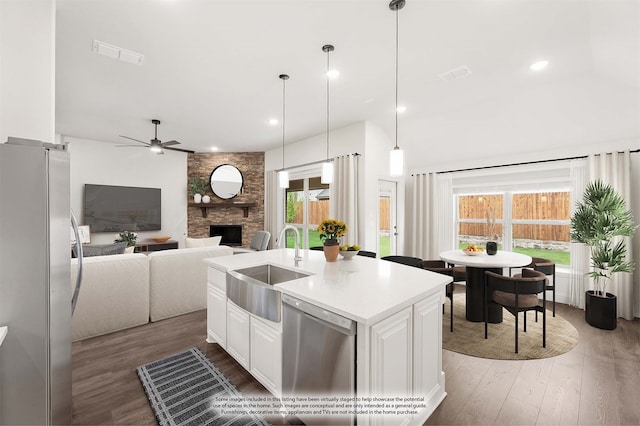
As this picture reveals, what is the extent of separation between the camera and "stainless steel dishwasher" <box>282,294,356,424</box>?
1.36 m

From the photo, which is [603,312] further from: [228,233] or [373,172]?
[228,233]

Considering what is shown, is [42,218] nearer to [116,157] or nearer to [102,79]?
[102,79]

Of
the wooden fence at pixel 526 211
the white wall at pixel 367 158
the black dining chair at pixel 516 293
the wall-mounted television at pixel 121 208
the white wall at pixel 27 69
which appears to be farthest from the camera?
the wall-mounted television at pixel 121 208

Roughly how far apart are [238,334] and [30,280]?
138 centimetres

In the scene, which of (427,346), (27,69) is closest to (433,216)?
(427,346)

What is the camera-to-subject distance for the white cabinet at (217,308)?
2.42 m

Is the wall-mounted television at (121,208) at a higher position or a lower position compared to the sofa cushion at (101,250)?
higher

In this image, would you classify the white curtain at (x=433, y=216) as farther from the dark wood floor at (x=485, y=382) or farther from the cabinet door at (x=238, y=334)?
the cabinet door at (x=238, y=334)

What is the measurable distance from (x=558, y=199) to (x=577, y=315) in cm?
166

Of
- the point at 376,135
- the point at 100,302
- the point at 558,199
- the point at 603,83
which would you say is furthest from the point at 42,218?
the point at 558,199

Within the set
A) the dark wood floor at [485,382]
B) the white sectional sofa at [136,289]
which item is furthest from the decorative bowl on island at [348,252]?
the white sectional sofa at [136,289]

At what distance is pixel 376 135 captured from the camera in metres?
4.62

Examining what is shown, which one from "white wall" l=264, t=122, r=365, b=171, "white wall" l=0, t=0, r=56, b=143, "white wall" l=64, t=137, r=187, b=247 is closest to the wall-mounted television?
"white wall" l=64, t=137, r=187, b=247

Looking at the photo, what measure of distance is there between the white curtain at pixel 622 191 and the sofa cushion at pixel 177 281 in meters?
5.05
